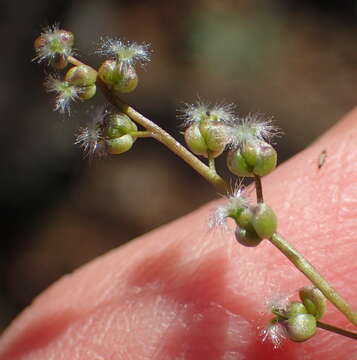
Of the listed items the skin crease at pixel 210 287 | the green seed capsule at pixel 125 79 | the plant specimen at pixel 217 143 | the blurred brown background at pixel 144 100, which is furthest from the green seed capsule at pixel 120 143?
the blurred brown background at pixel 144 100

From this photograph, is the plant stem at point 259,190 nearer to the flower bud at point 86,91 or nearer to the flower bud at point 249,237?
the flower bud at point 249,237

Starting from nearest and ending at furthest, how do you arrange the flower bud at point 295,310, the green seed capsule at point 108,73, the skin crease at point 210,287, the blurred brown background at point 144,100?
the flower bud at point 295,310 < the green seed capsule at point 108,73 < the skin crease at point 210,287 < the blurred brown background at point 144,100

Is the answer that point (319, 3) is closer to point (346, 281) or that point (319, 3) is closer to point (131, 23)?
point (131, 23)

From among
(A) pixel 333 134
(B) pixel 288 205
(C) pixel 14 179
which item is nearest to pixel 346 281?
(B) pixel 288 205

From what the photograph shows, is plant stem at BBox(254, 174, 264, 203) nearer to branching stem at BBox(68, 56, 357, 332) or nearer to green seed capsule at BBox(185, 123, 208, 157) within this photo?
branching stem at BBox(68, 56, 357, 332)

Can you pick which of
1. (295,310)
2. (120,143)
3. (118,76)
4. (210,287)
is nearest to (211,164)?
(120,143)

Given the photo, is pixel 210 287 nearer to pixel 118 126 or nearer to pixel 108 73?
pixel 118 126

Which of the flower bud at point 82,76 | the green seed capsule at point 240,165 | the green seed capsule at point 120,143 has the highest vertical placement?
the flower bud at point 82,76

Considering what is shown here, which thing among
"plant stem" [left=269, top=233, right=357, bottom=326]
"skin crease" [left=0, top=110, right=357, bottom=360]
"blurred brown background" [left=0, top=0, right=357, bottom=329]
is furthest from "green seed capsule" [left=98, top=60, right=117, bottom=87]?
"blurred brown background" [left=0, top=0, right=357, bottom=329]
